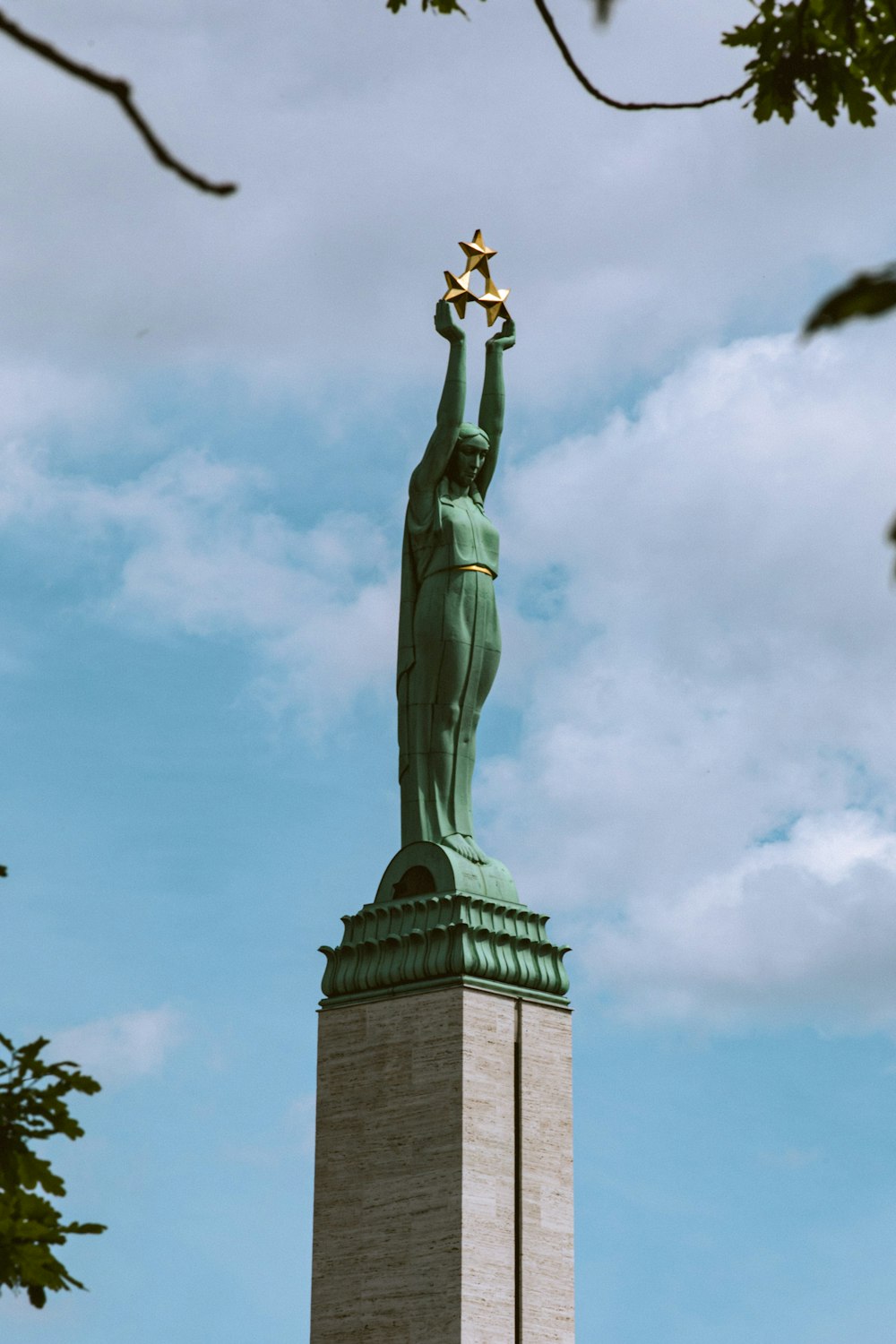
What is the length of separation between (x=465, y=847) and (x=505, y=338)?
5.81 metres

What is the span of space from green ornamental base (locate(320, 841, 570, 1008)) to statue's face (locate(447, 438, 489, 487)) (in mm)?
4122

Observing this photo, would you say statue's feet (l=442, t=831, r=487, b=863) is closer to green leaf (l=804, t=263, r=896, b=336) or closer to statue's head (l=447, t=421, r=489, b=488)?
statue's head (l=447, t=421, r=489, b=488)

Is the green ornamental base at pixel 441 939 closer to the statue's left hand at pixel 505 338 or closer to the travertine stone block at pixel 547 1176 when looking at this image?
the travertine stone block at pixel 547 1176

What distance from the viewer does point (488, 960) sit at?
947 inches

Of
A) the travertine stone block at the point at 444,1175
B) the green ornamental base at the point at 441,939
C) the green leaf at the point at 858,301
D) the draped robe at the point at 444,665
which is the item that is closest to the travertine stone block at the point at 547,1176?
the travertine stone block at the point at 444,1175

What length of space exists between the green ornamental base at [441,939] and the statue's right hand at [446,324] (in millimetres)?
5573

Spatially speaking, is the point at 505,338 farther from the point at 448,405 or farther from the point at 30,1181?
the point at 30,1181

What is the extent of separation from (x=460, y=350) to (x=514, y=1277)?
9.87 metres

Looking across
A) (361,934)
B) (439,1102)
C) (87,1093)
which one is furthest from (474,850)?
(87,1093)

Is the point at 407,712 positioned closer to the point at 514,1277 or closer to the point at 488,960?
the point at 488,960

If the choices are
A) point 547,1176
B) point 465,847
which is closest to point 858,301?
point 547,1176

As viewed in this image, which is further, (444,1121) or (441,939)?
(441,939)

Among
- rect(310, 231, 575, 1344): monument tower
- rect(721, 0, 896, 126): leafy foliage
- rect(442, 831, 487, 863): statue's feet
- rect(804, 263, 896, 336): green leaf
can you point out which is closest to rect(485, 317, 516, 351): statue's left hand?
rect(310, 231, 575, 1344): monument tower

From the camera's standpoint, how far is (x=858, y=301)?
3.61m
